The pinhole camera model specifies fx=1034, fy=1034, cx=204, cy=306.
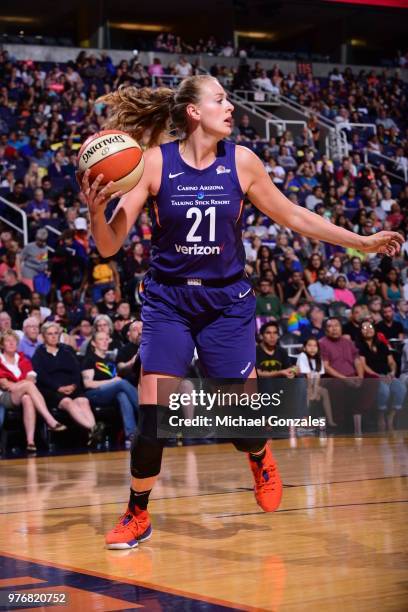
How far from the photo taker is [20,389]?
970cm

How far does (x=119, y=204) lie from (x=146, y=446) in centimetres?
111

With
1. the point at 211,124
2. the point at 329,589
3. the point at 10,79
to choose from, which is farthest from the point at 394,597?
the point at 10,79

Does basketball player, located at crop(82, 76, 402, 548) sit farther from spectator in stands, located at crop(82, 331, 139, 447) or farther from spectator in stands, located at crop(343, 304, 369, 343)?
spectator in stands, located at crop(343, 304, 369, 343)

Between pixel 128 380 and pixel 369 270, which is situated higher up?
pixel 369 270

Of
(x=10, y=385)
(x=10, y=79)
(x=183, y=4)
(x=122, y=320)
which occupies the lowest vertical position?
(x=10, y=385)

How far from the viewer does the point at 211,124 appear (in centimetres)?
480

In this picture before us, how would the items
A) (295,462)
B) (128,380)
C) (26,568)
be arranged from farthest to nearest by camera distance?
1. (128,380)
2. (295,462)
3. (26,568)

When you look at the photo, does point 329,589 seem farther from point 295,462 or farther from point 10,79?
point 10,79

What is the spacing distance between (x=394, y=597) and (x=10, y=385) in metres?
6.64

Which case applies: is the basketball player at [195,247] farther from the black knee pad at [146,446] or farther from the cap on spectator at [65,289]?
the cap on spectator at [65,289]

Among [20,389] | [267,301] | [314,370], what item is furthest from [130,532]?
[267,301]

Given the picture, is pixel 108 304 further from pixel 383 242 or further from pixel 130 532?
pixel 383 242

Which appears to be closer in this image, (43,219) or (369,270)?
(43,219)

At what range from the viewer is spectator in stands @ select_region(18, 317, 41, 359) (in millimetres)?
10562
